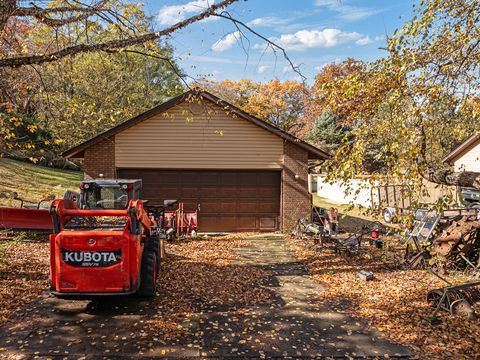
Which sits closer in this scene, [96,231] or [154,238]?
[96,231]

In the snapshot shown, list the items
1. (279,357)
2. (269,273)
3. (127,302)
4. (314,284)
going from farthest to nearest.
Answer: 1. (269,273)
2. (314,284)
3. (127,302)
4. (279,357)

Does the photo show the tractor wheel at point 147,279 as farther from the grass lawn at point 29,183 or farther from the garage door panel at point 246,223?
Result: the grass lawn at point 29,183

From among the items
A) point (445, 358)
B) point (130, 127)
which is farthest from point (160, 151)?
point (445, 358)

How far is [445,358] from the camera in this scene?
18.3 feet

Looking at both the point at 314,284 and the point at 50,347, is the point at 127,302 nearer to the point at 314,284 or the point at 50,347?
the point at 50,347

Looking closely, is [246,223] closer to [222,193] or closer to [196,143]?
[222,193]

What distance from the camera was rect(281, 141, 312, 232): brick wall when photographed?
1675 cm

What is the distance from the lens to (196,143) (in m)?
16.4

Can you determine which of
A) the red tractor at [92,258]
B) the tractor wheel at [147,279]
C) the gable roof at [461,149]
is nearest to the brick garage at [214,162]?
the tractor wheel at [147,279]

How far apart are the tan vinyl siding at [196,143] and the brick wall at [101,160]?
0.26 metres

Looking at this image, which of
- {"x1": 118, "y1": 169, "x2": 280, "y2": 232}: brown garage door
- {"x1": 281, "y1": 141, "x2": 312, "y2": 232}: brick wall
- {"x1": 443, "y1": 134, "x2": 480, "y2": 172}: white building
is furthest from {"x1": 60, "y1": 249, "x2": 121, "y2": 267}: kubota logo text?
{"x1": 443, "y1": 134, "x2": 480, "y2": 172}: white building

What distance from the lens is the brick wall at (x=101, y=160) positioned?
16062mm

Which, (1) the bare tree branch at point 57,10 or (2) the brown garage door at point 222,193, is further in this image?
(2) the brown garage door at point 222,193

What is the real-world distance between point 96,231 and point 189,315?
233 cm
